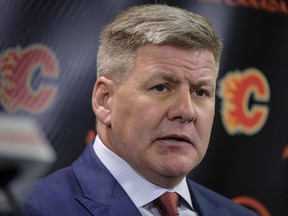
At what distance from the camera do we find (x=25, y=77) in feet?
4.69

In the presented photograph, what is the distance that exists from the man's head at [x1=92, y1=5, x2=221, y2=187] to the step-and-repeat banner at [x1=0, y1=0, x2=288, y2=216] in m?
0.30

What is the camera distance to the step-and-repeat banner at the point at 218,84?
143cm

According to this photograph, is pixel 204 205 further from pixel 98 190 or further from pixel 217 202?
pixel 98 190

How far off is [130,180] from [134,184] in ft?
0.04

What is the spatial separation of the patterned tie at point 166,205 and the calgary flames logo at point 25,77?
1.37ft

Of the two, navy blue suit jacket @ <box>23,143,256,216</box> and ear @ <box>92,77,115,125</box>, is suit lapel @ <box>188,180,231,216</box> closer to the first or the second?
navy blue suit jacket @ <box>23,143,256,216</box>

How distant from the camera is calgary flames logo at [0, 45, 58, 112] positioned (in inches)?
55.5

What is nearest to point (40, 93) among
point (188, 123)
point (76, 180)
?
point (76, 180)

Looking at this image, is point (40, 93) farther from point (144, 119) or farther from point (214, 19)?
point (214, 19)

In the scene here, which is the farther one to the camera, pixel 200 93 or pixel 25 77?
pixel 25 77

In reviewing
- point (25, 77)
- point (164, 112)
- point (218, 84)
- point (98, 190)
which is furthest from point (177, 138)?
point (218, 84)

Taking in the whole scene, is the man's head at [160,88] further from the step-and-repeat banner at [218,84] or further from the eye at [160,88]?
the step-and-repeat banner at [218,84]

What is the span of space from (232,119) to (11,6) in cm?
65

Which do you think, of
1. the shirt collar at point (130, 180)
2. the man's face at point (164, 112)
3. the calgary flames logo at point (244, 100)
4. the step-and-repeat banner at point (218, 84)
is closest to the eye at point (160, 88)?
the man's face at point (164, 112)
